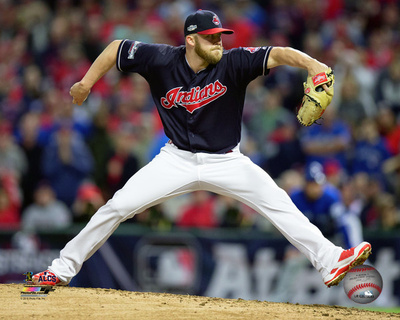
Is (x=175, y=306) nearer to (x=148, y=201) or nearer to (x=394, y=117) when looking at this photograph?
(x=148, y=201)

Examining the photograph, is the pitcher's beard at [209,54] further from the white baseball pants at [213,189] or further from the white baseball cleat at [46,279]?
the white baseball cleat at [46,279]

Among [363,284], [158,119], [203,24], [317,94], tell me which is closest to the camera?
[317,94]

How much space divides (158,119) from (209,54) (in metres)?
5.89

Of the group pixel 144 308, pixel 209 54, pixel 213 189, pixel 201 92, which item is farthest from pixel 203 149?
pixel 144 308

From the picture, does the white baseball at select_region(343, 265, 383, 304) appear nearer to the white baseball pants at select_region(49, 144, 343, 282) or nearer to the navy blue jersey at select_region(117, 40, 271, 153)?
the white baseball pants at select_region(49, 144, 343, 282)

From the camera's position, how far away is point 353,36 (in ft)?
42.9

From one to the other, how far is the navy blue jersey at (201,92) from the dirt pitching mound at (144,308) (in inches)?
48.1

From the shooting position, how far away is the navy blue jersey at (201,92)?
5.62 m

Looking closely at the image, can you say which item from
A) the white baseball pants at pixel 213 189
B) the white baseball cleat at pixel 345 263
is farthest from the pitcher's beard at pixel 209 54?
the white baseball cleat at pixel 345 263

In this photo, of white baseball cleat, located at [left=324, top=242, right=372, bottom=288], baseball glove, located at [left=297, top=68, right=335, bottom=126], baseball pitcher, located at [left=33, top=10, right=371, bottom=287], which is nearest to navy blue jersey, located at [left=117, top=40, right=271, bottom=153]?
baseball pitcher, located at [left=33, top=10, right=371, bottom=287]

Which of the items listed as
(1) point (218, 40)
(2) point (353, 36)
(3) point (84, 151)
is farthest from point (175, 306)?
(2) point (353, 36)

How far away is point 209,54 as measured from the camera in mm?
5617

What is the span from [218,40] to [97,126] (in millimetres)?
5885

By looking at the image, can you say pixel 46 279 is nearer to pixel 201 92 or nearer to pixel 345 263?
pixel 201 92
